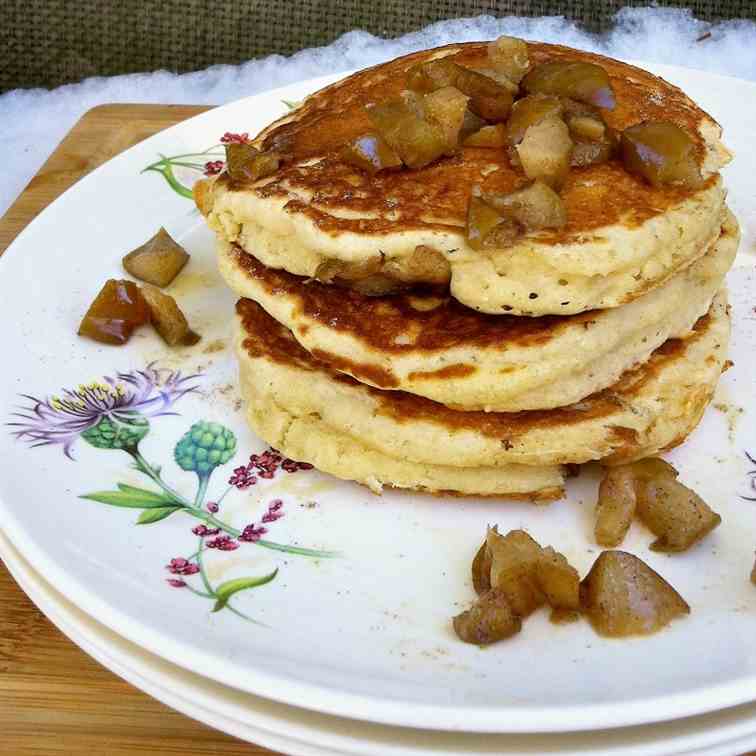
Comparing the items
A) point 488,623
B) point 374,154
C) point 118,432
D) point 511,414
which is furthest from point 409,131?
point 488,623

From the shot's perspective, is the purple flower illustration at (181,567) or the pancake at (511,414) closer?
the purple flower illustration at (181,567)

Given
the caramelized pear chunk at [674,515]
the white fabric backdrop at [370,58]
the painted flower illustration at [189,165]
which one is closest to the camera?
the caramelized pear chunk at [674,515]

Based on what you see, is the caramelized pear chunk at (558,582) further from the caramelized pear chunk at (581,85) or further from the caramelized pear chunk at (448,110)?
the caramelized pear chunk at (581,85)

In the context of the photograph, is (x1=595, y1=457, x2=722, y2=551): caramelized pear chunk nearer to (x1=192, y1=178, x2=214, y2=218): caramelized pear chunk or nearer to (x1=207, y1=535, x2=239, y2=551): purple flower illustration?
(x1=207, y1=535, x2=239, y2=551): purple flower illustration

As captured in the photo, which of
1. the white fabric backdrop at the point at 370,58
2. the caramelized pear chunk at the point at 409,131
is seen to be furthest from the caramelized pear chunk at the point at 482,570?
the white fabric backdrop at the point at 370,58

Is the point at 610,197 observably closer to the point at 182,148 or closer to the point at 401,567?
the point at 401,567

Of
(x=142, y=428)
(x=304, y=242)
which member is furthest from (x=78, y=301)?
(x=304, y=242)
